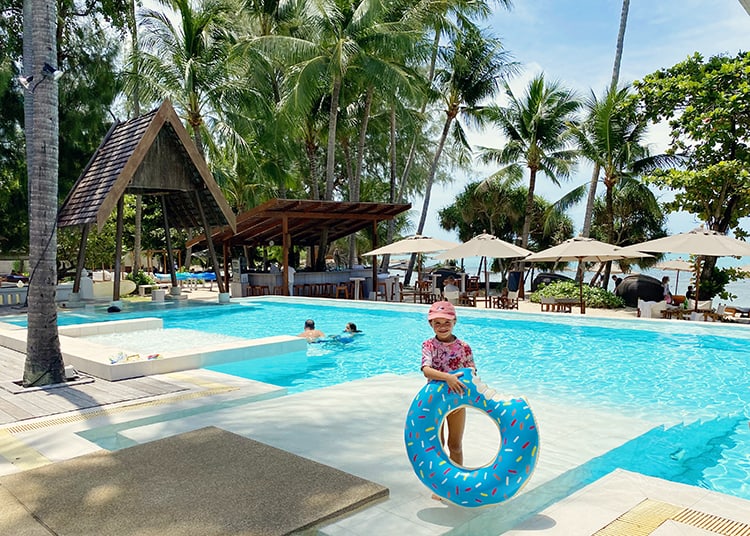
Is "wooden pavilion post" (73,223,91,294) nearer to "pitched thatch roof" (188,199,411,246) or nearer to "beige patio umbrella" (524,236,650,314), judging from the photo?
"pitched thatch roof" (188,199,411,246)

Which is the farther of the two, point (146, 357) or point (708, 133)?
point (708, 133)

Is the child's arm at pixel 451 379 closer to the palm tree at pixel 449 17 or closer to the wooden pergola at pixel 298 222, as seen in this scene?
the wooden pergola at pixel 298 222

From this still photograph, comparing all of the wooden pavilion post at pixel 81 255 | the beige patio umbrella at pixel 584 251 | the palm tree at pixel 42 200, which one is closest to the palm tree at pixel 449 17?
the beige patio umbrella at pixel 584 251

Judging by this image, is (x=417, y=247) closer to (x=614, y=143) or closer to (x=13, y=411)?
(x=614, y=143)

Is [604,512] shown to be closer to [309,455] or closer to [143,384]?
[309,455]

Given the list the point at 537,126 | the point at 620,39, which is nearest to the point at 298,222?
the point at 537,126

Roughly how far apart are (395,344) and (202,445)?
25.1ft

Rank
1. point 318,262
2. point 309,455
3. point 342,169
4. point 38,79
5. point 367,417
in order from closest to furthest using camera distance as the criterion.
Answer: point 309,455 < point 367,417 < point 38,79 < point 318,262 < point 342,169

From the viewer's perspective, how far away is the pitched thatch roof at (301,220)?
18.8 m

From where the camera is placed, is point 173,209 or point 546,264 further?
point 546,264

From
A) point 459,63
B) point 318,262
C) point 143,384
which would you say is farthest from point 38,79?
point 459,63

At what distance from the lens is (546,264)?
116 feet

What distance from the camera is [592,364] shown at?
32.0 ft

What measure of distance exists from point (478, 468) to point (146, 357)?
18.9 ft
